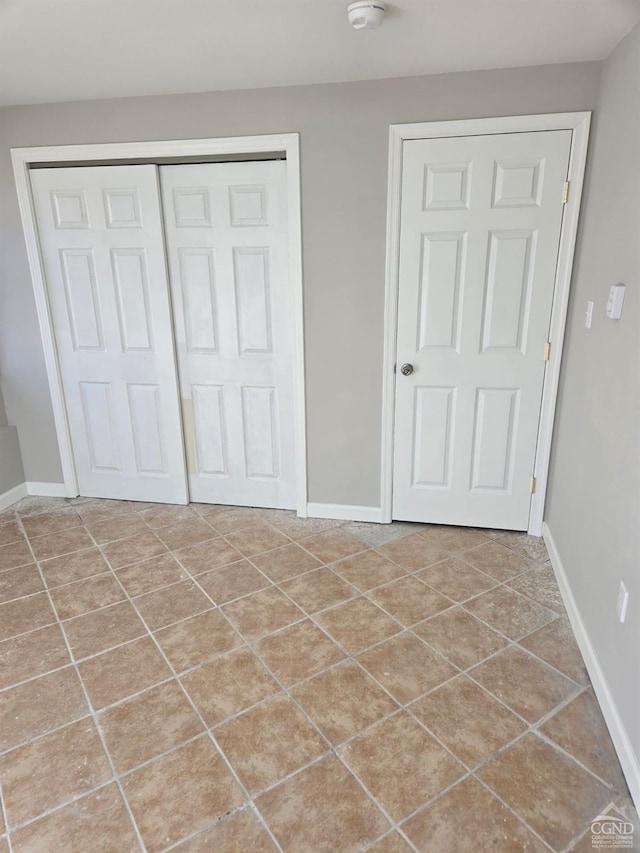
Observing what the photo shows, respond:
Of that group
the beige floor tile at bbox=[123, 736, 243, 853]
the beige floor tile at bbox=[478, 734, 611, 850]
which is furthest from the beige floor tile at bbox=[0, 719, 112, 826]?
the beige floor tile at bbox=[478, 734, 611, 850]

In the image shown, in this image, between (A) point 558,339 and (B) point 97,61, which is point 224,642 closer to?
(A) point 558,339

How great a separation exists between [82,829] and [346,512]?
1.94 meters

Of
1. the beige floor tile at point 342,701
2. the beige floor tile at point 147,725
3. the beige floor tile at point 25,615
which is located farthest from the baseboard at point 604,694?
the beige floor tile at point 25,615

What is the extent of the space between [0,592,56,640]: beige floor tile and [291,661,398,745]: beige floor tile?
1.17 meters

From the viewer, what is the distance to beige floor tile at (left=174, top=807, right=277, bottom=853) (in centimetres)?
134

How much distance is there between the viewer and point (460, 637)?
2.10 m

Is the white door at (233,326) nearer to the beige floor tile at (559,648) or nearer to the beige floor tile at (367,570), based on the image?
the beige floor tile at (367,570)

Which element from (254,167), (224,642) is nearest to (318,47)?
(254,167)

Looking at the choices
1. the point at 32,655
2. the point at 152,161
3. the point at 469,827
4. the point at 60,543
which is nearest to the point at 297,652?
the point at 469,827

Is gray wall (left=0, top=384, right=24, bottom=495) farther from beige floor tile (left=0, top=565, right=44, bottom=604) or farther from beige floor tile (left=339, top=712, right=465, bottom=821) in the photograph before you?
beige floor tile (left=339, top=712, right=465, bottom=821)

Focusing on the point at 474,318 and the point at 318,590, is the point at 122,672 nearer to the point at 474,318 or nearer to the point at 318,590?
the point at 318,590

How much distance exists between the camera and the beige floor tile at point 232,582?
241cm

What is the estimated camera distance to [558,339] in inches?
100

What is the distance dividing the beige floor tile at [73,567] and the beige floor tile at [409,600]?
138 cm
